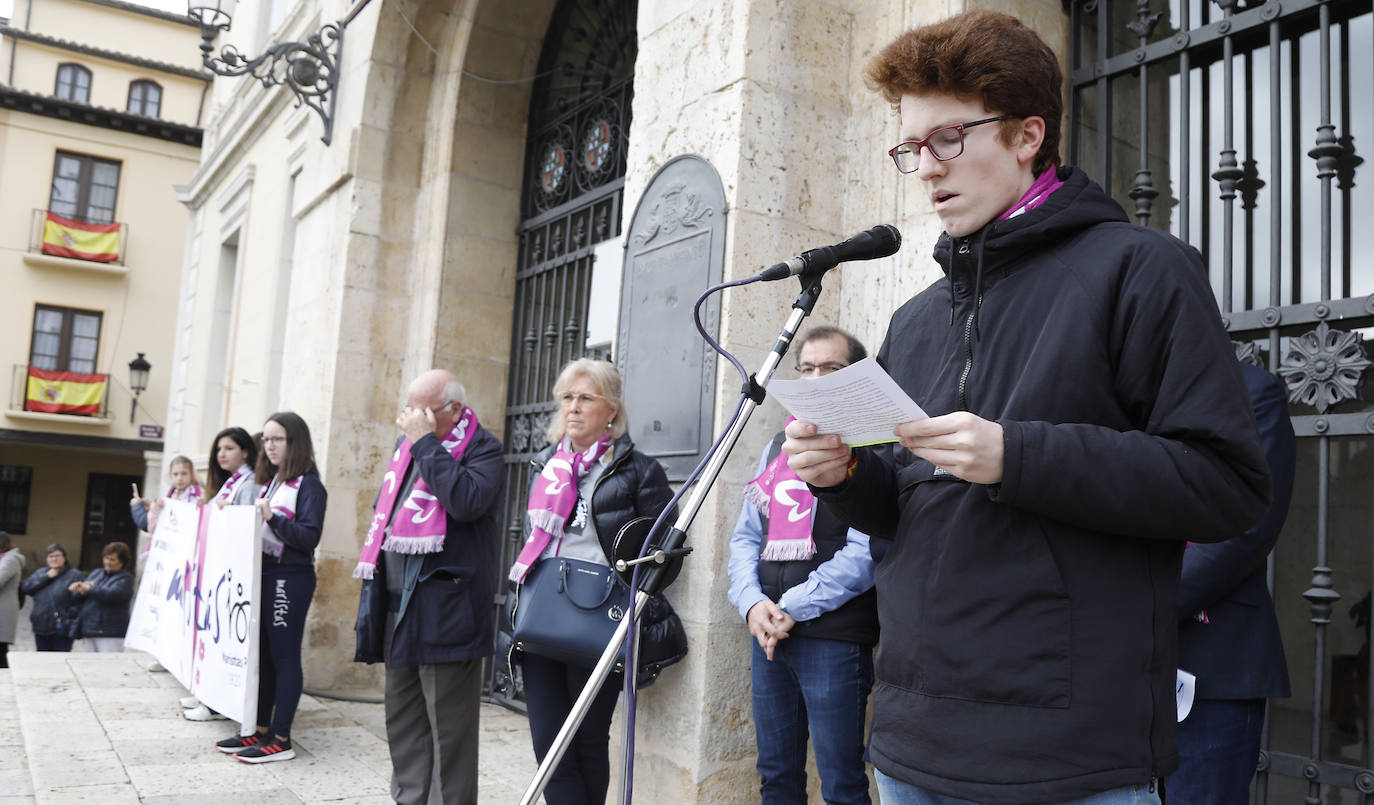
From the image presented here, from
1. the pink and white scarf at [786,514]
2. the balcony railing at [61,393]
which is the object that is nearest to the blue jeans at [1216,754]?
the pink and white scarf at [786,514]

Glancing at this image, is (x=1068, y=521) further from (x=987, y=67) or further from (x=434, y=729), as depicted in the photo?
(x=434, y=729)

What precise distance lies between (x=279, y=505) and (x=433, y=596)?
1.95 metres

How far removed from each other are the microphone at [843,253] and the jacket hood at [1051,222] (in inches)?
22.2

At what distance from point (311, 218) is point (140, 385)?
15.2 meters

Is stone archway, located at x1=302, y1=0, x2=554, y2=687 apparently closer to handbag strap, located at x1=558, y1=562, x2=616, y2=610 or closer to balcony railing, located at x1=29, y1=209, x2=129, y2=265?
handbag strap, located at x1=558, y1=562, x2=616, y2=610

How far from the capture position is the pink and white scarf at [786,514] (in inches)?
128

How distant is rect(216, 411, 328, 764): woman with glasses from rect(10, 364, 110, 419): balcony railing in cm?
2041

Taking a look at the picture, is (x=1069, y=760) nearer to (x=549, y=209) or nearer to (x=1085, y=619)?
(x=1085, y=619)

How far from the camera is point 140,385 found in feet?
70.6

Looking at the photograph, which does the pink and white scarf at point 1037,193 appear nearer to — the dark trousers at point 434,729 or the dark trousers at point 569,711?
the dark trousers at point 569,711

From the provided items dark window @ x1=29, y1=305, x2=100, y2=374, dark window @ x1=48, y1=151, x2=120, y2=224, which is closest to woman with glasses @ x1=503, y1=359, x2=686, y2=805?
dark window @ x1=29, y1=305, x2=100, y2=374

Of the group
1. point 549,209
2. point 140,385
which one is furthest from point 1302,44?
point 140,385

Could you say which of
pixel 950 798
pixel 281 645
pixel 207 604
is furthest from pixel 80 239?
pixel 950 798

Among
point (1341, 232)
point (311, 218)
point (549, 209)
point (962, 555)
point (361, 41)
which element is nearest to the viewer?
point (962, 555)
